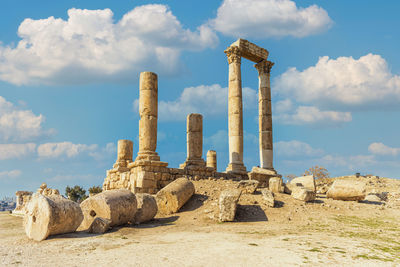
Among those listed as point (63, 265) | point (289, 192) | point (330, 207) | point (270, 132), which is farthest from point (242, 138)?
point (63, 265)

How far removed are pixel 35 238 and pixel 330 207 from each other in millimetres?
11545

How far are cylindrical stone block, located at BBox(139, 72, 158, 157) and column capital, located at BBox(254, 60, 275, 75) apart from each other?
1013 cm

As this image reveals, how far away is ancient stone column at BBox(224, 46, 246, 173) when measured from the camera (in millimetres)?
23094

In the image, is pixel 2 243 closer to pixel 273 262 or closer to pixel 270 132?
pixel 273 262

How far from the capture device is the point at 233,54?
23953 millimetres

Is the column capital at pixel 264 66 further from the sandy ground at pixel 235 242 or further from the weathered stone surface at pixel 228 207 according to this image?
the weathered stone surface at pixel 228 207

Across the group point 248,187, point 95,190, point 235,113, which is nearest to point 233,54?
point 235,113

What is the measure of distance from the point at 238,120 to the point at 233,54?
4405 millimetres

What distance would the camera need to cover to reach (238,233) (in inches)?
399

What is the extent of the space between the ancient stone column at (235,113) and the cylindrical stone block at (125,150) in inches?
251

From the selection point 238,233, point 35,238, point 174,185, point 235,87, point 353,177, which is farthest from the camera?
point 353,177

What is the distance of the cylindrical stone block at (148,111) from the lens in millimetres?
18219

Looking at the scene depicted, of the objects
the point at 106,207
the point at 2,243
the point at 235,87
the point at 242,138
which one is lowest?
the point at 2,243

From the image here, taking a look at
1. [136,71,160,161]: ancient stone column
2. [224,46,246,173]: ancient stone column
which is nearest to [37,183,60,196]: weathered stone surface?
[136,71,160,161]: ancient stone column
